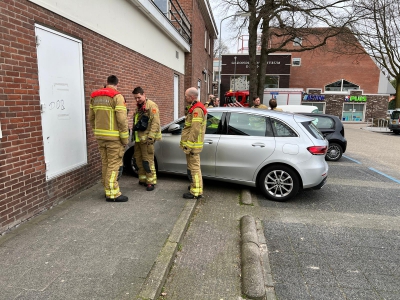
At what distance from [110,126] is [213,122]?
2.00 meters

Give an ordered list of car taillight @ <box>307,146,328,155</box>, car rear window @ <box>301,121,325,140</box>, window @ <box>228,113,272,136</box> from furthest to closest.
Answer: window @ <box>228,113,272,136</box>
car rear window @ <box>301,121,325,140</box>
car taillight @ <box>307,146,328,155</box>

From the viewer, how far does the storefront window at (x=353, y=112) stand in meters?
34.2

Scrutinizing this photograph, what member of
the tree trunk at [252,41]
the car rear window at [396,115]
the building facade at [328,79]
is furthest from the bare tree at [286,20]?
the building facade at [328,79]

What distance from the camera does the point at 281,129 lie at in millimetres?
5254

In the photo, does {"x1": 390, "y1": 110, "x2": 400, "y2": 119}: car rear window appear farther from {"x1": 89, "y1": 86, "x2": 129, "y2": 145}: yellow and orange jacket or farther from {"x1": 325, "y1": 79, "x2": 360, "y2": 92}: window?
{"x1": 89, "y1": 86, "x2": 129, "y2": 145}: yellow and orange jacket

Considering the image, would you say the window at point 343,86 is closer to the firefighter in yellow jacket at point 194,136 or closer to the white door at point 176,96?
the white door at point 176,96

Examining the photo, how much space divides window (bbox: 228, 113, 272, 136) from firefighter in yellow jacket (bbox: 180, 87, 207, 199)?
78cm

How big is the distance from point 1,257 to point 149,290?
1.60 meters

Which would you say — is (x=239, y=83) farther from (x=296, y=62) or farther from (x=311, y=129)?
(x=311, y=129)

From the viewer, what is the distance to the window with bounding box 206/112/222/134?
5.59m

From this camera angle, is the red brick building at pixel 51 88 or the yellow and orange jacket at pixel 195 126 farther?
the yellow and orange jacket at pixel 195 126

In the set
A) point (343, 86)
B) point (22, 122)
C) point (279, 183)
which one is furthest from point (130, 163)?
point (343, 86)

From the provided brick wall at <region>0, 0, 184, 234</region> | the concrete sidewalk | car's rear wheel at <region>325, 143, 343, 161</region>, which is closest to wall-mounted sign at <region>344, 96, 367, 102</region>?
car's rear wheel at <region>325, 143, 343, 161</region>

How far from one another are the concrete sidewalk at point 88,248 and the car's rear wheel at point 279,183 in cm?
135
